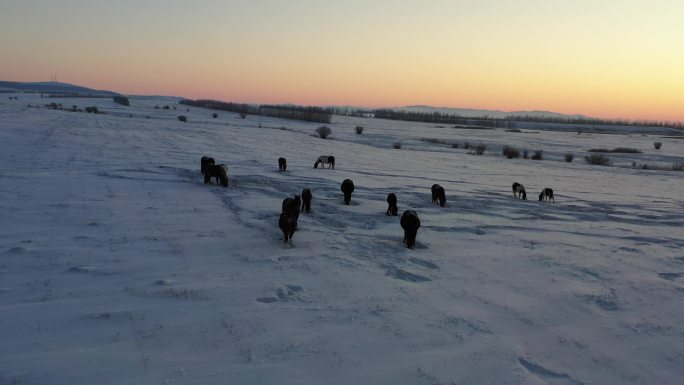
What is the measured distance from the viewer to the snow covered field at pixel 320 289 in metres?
4.66

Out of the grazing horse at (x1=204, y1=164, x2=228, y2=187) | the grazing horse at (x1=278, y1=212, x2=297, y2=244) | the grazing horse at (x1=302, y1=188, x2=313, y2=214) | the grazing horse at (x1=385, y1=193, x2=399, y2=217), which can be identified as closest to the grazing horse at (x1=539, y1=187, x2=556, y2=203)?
the grazing horse at (x1=385, y1=193, x2=399, y2=217)

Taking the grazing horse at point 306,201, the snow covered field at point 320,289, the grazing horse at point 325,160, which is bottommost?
the snow covered field at point 320,289

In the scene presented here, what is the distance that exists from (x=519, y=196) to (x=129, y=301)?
1373 centimetres

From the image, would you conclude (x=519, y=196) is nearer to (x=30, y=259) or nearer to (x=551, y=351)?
(x=551, y=351)

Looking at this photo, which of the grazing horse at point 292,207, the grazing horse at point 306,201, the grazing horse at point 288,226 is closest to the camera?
the grazing horse at point 288,226

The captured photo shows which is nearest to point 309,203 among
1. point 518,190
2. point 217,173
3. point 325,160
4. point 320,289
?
point 217,173

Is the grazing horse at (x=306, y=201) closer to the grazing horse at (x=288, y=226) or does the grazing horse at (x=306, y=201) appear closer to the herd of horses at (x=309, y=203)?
the herd of horses at (x=309, y=203)

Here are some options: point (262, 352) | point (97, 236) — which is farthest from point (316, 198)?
point (262, 352)

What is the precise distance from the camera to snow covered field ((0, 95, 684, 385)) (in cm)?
466

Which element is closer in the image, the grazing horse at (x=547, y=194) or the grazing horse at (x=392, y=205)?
the grazing horse at (x=392, y=205)

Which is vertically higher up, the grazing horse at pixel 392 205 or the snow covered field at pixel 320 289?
the grazing horse at pixel 392 205

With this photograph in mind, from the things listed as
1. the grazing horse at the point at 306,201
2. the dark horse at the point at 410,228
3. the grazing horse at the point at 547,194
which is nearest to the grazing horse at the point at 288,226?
the dark horse at the point at 410,228

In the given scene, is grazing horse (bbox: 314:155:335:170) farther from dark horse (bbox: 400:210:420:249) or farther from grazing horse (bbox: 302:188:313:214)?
dark horse (bbox: 400:210:420:249)

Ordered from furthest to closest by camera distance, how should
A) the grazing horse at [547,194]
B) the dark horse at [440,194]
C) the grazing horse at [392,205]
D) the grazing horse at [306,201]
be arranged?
the grazing horse at [547,194] → the dark horse at [440,194] → the grazing horse at [392,205] → the grazing horse at [306,201]
